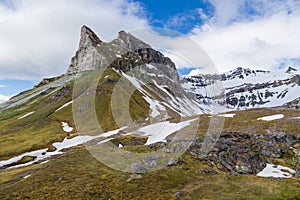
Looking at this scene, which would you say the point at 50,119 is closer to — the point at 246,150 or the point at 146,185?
the point at 146,185

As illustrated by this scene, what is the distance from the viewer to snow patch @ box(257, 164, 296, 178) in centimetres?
4459

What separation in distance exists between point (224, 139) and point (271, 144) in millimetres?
9643

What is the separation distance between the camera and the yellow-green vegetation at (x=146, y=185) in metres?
35.3

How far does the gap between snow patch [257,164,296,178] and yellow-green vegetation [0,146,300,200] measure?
15.6 ft

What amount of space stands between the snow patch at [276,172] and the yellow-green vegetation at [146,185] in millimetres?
4748

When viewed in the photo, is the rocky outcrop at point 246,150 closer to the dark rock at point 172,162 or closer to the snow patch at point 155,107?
the dark rock at point 172,162

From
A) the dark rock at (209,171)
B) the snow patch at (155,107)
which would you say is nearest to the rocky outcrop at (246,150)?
the dark rock at (209,171)

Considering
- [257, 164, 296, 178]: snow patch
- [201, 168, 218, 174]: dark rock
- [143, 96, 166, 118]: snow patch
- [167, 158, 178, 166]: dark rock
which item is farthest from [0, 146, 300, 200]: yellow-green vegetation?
[143, 96, 166, 118]: snow patch

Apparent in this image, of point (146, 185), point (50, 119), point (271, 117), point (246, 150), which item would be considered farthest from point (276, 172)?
point (50, 119)

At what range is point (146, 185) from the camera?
3841 centimetres

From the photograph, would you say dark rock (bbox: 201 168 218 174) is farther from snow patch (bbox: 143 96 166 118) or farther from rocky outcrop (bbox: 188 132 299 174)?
snow patch (bbox: 143 96 166 118)

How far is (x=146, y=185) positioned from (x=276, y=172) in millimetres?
23443

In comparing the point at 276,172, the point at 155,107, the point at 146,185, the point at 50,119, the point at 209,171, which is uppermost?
the point at 155,107

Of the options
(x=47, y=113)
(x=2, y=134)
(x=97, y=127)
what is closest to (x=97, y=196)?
(x=97, y=127)
